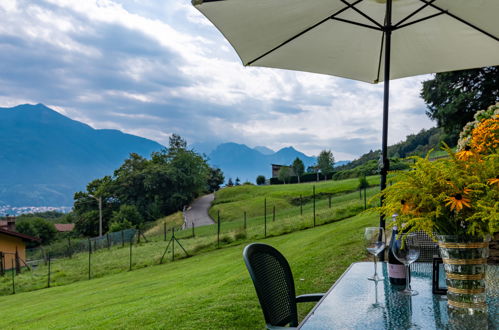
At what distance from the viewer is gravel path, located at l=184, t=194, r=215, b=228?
39.5 metres

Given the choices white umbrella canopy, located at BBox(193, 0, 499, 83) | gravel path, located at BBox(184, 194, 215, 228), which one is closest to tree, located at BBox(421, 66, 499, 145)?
white umbrella canopy, located at BBox(193, 0, 499, 83)

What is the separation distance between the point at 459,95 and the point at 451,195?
2000cm

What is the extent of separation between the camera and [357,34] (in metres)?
3.79

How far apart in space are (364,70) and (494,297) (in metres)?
2.86

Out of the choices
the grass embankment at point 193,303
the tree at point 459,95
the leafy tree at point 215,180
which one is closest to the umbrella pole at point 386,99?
the grass embankment at point 193,303

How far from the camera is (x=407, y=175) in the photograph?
1604 mm

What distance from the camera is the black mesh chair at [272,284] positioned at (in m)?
1.97

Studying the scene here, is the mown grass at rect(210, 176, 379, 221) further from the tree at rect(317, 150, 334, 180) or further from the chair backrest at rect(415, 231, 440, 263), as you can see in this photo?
the chair backrest at rect(415, 231, 440, 263)

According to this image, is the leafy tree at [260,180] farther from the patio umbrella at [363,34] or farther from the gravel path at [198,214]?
the patio umbrella at [363,34]

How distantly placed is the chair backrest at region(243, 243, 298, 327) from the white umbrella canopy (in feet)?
5.71

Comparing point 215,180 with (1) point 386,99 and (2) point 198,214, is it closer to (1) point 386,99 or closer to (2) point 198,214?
(2) point 198,214

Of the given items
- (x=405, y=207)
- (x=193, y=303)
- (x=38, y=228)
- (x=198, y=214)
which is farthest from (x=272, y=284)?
(x=38, y=228)

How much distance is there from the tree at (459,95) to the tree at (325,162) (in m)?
40.0

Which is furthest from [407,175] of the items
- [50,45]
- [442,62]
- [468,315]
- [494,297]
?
[50,45]
